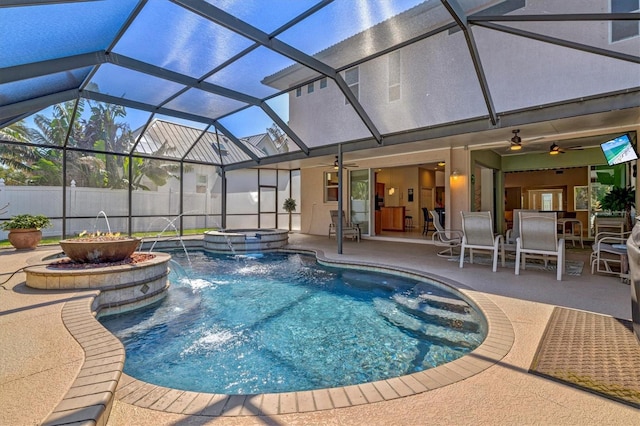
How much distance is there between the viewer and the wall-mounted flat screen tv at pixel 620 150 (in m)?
6.10

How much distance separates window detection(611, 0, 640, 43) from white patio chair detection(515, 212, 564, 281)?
2.75m

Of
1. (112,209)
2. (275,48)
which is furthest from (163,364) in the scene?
(112,209)

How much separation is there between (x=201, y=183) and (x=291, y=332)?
10953 millimetres

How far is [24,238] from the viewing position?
776cm

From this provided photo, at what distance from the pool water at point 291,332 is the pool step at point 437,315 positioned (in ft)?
0.04

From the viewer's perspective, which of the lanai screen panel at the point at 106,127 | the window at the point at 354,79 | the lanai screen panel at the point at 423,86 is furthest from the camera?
the lanai screen panel at the point at 106,127

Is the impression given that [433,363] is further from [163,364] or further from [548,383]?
[163,364]

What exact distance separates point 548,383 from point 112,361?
2813 millimetres

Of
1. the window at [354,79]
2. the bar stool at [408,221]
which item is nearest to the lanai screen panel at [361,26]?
the window at [354,79]

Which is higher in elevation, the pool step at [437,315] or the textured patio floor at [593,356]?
the textured patio floor at [593,356]

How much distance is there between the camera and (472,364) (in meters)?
2.22

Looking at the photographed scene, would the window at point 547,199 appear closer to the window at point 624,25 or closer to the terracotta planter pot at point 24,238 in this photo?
the window at point 624,25

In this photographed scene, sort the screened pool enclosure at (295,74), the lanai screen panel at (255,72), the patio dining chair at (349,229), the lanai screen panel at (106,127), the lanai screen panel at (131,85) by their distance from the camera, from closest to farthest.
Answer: the screened pool enclosure at (295,74) → the lanai screen panel at (255,72) → the lanai screen panel at (131,85) → the lanai screen panel at (106,127) → the patio dining chair at (349,229)

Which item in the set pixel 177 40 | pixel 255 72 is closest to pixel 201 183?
pixel 255 72
